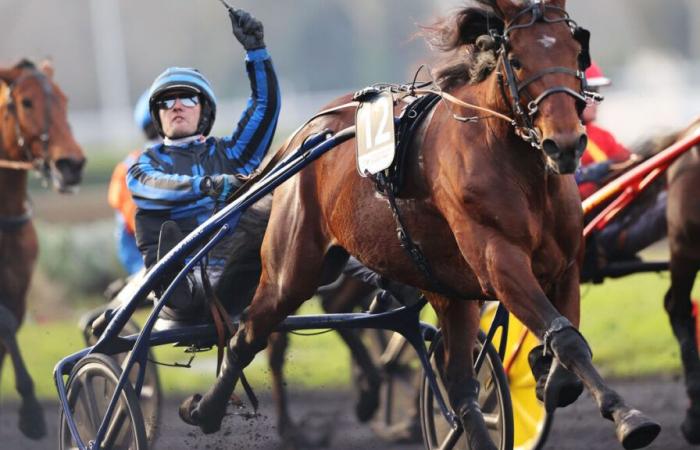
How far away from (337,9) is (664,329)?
24881mm

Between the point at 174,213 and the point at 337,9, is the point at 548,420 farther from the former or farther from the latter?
the point at 337,9

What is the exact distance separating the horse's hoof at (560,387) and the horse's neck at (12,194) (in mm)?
3850

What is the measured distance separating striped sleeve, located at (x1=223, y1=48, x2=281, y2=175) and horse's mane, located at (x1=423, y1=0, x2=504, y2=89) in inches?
39.7

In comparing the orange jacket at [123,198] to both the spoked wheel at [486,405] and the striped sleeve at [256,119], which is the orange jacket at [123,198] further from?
the spoked wheel at [486,405]

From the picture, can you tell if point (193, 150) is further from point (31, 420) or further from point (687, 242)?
point (687, 242)

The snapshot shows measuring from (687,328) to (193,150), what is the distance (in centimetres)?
244

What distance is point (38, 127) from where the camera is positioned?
7457 millimetres

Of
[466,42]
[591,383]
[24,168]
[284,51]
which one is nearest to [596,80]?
[466,42]

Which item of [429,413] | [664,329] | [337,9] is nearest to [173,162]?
[429,413]

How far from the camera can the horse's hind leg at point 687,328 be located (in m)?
5.88

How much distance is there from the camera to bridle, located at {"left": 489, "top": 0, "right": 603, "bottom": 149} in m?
3.74

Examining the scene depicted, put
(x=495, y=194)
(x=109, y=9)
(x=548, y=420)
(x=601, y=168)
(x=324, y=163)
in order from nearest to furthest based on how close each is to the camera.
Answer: (x=495, y=194), (x=324, y=163), (x=548, y=420), (x=601, y=168), (x=109, y=9)

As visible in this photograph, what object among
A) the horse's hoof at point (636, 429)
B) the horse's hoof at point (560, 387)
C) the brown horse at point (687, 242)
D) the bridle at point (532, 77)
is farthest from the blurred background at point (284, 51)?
the horse's hoof at point (636, 429)

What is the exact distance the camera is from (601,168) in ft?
20.7
